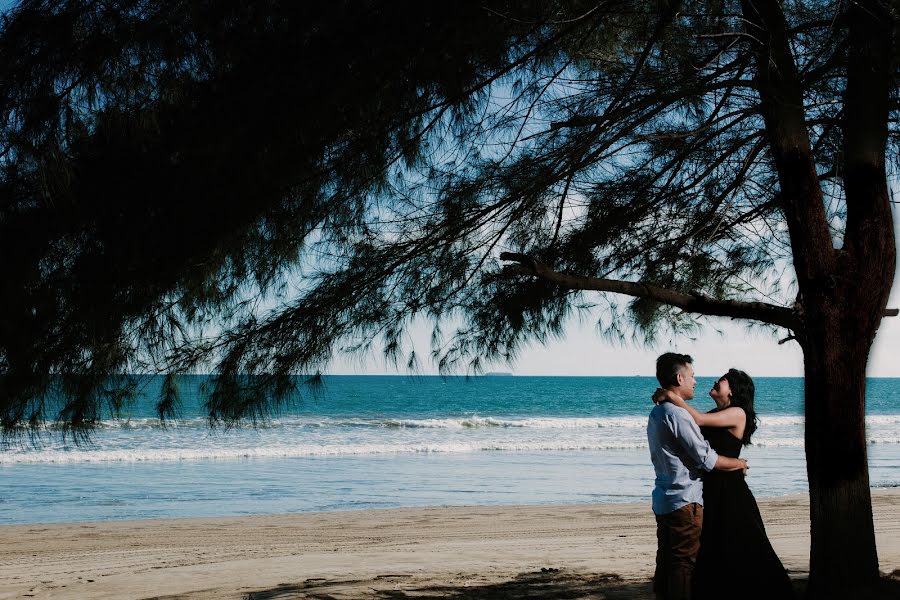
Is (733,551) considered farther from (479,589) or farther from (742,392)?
(479,589)

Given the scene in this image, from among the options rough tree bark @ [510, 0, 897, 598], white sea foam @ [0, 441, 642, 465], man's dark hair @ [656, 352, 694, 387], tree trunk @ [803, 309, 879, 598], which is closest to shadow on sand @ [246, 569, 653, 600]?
tree trunk @ [803, 309, 879, 598]

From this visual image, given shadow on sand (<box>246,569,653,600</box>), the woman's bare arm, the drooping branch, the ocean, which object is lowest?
the ocean

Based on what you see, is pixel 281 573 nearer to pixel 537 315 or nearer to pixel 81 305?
pixel 537 315

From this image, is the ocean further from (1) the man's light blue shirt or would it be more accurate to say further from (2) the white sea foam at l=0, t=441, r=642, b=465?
(1) the man's light blue shirt

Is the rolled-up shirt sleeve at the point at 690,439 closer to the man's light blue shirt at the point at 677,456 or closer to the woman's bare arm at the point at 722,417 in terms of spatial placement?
the man's light blue shirt at the point at 677,456

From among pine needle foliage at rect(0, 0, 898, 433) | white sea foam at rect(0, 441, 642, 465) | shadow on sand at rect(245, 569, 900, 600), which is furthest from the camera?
white sea foam at rect(0, 441, 642, 465)

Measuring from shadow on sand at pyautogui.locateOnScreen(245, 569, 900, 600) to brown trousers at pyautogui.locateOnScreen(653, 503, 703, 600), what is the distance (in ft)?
4.14

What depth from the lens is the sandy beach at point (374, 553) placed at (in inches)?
261

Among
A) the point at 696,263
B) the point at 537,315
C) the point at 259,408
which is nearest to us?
the point at 259,408

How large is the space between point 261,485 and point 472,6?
43.9 feet

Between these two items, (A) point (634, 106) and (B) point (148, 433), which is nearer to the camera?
(A) point (634, 106)

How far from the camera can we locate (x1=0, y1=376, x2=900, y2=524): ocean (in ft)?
45.0

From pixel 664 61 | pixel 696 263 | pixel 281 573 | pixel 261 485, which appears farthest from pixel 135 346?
pixel 261 485

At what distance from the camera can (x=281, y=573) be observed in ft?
24.9
